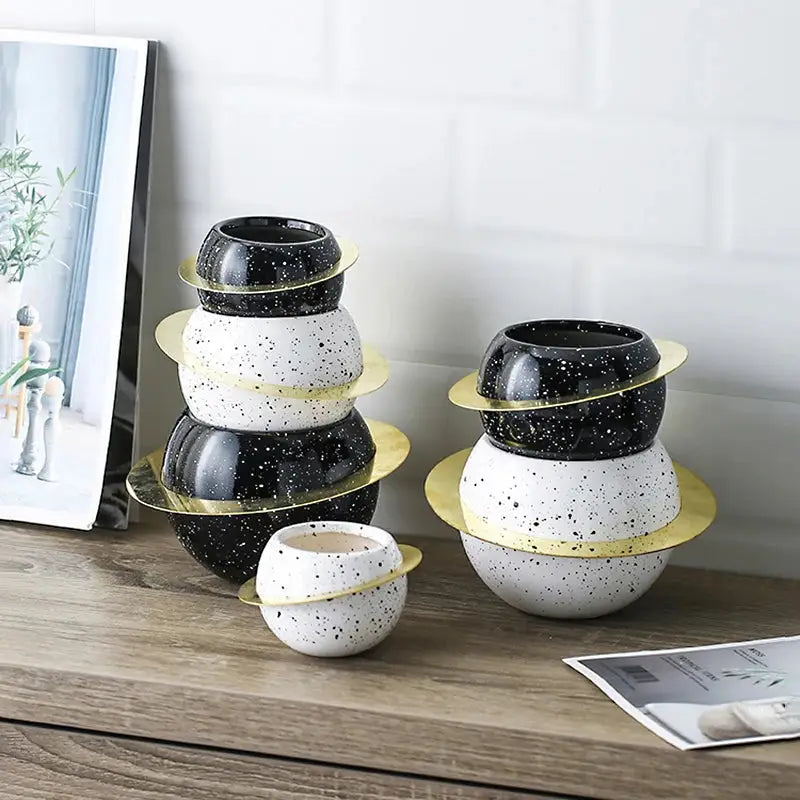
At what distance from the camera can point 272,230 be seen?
1123 millimetres

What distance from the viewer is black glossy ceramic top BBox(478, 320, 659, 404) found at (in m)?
0.97

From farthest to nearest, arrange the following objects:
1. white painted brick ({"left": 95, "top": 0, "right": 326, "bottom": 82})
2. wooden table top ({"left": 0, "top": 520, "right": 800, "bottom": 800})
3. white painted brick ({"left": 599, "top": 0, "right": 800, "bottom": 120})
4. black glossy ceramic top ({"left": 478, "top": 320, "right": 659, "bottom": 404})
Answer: white painted brick ({"left": 95, "top": 0, "right": 326, "bottom": 82}) → white painted brick ({"left": 599, "top": 0, "right": 800, "bottom": 120}) → black glossy ceramic top ({"left": 478, "top": 320, "right": 659, "bottom": 404}) → wooden table top ({"left": 0, "top": 520, "right": 800, "bottom": 800})

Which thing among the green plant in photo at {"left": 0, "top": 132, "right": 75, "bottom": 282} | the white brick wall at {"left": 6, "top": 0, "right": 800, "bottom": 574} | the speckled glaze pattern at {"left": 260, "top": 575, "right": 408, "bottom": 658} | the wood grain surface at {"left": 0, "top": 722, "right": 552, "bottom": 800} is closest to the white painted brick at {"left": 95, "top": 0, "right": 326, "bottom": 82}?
the white brick wall at {"left": 6, "top": 0, "right": 800, "bottom": 574}

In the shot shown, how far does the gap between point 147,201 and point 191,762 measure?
0.53 m

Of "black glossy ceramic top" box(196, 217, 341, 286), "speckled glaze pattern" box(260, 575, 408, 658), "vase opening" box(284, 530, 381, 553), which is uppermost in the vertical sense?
"black glossy ceramic top" box(196, 217, 341, 286)

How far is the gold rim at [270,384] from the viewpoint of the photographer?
1.03 metres

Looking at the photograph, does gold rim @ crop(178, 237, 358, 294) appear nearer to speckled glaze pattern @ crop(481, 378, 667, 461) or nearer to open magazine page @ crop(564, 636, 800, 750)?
speckled glaze pattern @ crop(481, 378, 667, 461)

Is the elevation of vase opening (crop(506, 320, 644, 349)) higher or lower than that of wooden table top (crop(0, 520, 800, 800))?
higher

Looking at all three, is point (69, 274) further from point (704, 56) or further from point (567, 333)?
point (704, 56)

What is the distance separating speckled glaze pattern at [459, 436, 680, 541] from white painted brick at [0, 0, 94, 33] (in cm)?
58

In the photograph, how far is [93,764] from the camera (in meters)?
0.93

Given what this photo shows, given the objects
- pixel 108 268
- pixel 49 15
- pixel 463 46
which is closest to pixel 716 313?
pixel 463 46

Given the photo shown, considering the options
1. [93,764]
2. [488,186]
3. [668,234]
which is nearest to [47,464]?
[93,764]

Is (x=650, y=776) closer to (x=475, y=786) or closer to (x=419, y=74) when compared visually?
(x=475, y=786)
